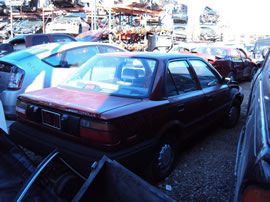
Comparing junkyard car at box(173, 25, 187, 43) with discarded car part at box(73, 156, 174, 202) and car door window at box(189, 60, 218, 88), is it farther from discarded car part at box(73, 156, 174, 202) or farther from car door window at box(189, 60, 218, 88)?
discarded car part at box(73, 156, 174, 202)

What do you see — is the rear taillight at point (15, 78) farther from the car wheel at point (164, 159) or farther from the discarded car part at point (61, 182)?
the car wheel at point (164, 159)

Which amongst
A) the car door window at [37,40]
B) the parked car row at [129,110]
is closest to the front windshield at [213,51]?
the parked car row at [129,110]

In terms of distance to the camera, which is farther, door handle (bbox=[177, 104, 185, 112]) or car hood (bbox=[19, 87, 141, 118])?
door handle (bbox=[177, 104, 185, 112])

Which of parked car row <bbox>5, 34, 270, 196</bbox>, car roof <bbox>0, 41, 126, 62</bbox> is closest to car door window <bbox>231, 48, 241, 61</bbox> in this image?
parked car row <bbox>5, 34, 270, 196</bbox>

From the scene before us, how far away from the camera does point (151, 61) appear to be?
9.95 ft

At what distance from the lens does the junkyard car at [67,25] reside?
14.0 m

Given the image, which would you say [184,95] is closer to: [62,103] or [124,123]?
[124,123]

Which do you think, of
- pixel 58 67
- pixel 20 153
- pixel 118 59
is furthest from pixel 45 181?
pixel 58 67

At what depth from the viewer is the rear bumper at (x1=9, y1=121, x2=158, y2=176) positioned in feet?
7.45

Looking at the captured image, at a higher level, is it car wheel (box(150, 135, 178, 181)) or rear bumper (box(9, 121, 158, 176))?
rear bumper (box(9, 121, 158, 176))

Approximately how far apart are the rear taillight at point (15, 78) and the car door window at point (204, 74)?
9.10 ft

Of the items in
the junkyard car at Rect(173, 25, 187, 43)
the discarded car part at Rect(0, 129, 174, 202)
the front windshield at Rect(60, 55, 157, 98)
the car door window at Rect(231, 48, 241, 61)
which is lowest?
the discarded car part at Rect(0, 129, 174, 202)

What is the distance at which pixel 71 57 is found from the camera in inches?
201

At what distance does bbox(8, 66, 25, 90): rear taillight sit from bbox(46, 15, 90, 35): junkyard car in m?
10.7
